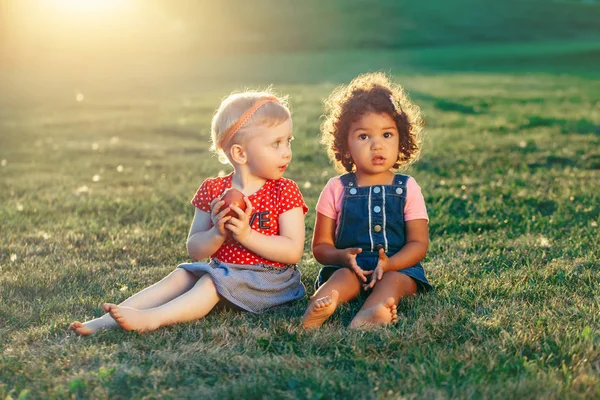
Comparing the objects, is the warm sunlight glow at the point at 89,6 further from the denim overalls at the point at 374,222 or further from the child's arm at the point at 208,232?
the denim overalls at the point at 374,222

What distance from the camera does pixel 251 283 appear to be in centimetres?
466

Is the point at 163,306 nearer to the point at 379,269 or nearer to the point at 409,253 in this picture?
the point at 379,269

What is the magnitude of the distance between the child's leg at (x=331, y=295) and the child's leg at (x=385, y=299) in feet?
0.48

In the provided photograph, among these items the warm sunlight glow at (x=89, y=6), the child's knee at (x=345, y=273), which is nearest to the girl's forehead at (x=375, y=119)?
the child's knee at (x=345, y=273)

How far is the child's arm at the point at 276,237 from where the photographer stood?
14.5 feet

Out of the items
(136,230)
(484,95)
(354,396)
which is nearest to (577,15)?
(484,95)

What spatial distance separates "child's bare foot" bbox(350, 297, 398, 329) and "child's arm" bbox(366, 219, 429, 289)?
1.17 feet

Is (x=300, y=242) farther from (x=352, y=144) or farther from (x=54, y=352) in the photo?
(x=54, y=352)

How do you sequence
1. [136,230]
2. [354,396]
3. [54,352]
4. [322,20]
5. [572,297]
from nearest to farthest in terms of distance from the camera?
[354,396] < [54,352] < [572,297] < [136,230] < [322,20]

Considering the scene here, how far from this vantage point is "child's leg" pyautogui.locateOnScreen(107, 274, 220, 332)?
4.21 m

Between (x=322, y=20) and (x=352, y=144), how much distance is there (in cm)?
4189

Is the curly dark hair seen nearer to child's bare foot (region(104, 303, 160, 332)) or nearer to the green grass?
the green grass

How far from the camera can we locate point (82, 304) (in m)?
4.89

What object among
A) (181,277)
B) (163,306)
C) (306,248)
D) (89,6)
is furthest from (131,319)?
(89,6)
